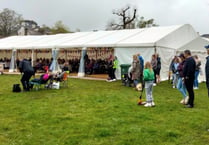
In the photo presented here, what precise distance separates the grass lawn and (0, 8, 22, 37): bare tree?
146 ft

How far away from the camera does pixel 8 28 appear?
51.1m

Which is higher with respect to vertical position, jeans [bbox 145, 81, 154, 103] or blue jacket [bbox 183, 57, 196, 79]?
blue jacket [bbox 183, 57, 196, 79]

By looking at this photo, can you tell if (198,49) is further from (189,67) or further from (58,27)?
(58,27)

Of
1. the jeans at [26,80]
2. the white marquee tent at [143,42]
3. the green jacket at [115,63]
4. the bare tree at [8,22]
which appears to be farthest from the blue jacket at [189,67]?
the bare tree at [8,22]

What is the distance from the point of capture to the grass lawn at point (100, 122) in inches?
194

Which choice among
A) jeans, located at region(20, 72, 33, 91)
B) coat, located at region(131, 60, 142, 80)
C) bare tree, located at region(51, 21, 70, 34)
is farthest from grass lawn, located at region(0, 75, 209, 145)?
bare tree, located at region(51, 21, 70, 34)

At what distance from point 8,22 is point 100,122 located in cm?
4884

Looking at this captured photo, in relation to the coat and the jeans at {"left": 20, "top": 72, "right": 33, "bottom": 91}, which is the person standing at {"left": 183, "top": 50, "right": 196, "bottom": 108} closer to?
the coat

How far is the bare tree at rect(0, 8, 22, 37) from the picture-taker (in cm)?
5025

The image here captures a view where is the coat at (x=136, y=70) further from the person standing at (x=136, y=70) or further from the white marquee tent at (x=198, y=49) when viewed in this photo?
the white marquee tent at (x=198, y=49)

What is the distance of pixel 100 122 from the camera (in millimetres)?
6078

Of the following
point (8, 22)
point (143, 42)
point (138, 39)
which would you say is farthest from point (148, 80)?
point (8, 22)

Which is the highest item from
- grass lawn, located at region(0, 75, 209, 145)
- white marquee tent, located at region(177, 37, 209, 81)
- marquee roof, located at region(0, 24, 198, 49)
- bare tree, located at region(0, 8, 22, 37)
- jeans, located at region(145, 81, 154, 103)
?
bare tree, located at region(0, 8, 22, 37)

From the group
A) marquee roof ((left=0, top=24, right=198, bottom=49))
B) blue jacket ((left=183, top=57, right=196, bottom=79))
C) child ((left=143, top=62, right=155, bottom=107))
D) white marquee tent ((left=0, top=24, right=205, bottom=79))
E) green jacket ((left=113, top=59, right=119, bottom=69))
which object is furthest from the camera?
marquee roof ((left=0, top=24, right=198, bottom=49))
